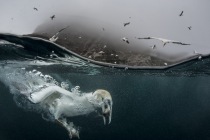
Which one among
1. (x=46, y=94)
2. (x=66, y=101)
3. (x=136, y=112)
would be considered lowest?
(x=136, y=112)

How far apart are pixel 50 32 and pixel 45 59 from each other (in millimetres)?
5591

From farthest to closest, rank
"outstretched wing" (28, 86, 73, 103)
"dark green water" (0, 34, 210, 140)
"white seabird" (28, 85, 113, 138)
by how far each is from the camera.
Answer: "dark green water" (0, 34, 210, 140)
"white seabird" (28, 85, 113, 138)
"outstretched wing" (28, 86, 73, 103)

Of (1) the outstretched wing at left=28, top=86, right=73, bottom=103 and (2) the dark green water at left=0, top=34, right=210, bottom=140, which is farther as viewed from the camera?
(2) the dark green water at left=0, top=34, right=210, bottom=140

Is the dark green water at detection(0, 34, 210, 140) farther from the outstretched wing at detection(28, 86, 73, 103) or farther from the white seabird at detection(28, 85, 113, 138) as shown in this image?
the outstretched wing at detection(28, 86, 73, 103)

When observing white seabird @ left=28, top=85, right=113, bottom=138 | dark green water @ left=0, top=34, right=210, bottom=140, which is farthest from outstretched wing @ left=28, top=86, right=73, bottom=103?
dark green water @ left=0, top=34, right=210, bottom=140

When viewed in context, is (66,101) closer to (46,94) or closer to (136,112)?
(46,94)

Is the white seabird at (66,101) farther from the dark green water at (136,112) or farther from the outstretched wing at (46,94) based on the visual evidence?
the dark green water at (136,112)

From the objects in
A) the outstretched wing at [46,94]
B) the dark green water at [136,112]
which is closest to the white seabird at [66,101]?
the outstretched wing at [46,94]

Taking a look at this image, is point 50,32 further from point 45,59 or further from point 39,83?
point 39,83

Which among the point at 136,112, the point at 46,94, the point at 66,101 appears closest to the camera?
the point at 46,94

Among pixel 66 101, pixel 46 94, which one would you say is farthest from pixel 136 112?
pixel 46 94

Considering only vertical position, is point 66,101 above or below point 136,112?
above

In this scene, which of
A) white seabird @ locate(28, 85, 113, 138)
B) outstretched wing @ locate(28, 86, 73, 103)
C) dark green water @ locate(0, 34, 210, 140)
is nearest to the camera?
outstretched wing @ locate(28, 86, 73, 103)

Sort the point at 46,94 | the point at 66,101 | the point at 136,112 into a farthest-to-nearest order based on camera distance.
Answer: the point at 136,112 < the point at 66,101 < the point at 46,94
